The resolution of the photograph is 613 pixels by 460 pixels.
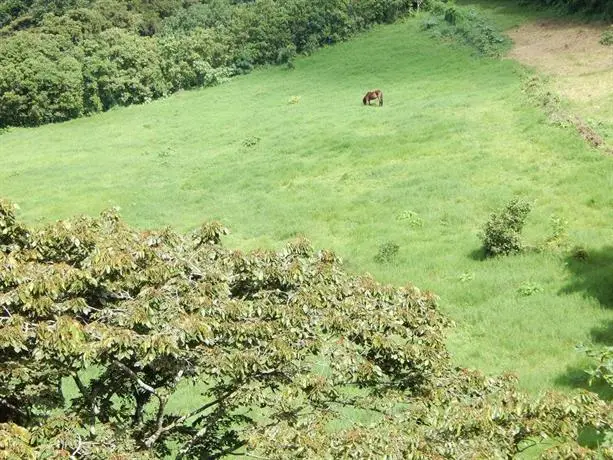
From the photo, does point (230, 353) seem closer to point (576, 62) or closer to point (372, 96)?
point (372, 96)

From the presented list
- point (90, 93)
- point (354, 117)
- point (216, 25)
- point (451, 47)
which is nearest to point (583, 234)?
point (354, 117)

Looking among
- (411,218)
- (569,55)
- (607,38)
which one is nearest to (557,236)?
(411,218)

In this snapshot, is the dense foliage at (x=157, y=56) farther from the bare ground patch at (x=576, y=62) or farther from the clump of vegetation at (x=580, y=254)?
the clump of vegetation at (x=580, y=254)

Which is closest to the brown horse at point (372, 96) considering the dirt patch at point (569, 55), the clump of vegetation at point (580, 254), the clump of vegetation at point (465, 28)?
the dirt patch at point (569, 55)

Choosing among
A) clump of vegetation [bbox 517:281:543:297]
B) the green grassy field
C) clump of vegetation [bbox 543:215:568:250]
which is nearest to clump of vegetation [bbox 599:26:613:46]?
the green grassy field

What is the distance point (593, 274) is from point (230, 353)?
1441 cm

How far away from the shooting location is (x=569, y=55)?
4512 cm

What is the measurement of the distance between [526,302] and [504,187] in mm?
9405

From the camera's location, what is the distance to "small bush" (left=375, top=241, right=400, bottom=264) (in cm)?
2298

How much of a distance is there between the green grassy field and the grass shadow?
0.06 metres

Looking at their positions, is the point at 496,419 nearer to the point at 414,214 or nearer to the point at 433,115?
the point at 414,214

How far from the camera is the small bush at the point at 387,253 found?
75.4ft

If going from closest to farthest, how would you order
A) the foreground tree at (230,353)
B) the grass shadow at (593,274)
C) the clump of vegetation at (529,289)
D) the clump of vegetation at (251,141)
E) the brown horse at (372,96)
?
the foreground tree at (230,353) → the grass shadow at (593,274) → the clump of vegetation at (529,289) → the clump of vegetation at (251,141) → the brown horse at (372,96)

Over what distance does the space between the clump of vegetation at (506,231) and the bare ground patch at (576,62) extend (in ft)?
29.8
